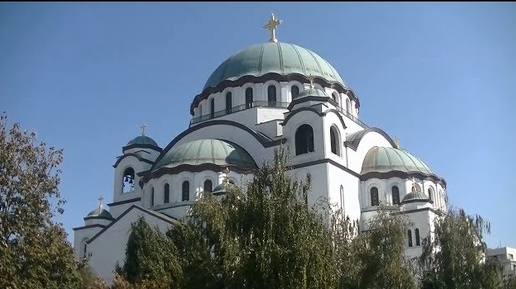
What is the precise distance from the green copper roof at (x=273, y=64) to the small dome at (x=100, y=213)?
10246 millimetres

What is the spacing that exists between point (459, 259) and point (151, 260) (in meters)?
11.5

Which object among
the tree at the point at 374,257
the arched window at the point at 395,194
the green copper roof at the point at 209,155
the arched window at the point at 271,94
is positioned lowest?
the tree at the point at 374,257

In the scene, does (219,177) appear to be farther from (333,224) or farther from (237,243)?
(237,243)

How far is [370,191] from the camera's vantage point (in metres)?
36.0

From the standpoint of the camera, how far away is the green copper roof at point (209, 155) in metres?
34.2

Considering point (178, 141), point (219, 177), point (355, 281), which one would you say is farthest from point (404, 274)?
point (178, 141)

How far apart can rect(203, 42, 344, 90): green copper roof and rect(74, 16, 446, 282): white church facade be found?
7 cm

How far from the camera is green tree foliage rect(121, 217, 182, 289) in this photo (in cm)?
2153

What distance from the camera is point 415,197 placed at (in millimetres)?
34875

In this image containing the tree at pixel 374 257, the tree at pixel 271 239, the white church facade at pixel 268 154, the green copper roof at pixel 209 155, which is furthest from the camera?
the green copper roof at pixel 209 155

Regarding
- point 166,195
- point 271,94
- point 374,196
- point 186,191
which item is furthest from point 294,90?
point 166,195

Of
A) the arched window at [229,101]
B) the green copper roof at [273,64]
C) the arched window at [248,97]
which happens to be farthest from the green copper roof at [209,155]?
the green copper roof at [273,64]

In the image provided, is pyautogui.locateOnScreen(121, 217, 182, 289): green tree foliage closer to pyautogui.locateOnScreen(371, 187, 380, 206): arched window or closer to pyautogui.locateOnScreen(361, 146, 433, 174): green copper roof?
pyautogui.locateOnScreen(371, 187, 380, 206): arched window

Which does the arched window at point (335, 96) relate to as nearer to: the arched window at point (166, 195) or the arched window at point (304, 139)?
the arched window at point (304, 139)
